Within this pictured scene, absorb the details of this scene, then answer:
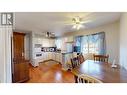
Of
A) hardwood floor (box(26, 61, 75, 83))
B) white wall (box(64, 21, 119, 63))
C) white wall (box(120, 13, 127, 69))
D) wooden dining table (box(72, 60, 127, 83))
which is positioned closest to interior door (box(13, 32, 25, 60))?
hardwood floor (box(26, 61, 75, 83))

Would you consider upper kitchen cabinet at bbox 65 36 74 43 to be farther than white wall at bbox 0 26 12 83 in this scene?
Yes

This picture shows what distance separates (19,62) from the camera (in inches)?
56.2

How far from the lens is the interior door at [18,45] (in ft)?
4.41

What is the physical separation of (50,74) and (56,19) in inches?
26.1

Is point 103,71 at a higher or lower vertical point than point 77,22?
lower

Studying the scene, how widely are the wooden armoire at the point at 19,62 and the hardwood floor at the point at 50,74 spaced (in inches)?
3.0

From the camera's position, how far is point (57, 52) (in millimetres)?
1564

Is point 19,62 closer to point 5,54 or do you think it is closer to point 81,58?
point 5,54

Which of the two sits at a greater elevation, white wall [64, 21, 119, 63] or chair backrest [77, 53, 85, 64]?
white wall [64, 21, 119, 63]

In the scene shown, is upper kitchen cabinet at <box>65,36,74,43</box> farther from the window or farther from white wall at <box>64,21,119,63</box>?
white wall at <box>64,21,119,63</box>

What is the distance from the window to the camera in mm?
1433

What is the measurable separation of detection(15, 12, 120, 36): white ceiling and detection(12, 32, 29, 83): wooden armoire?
0.13 meters

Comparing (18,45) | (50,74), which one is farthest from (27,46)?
(50,74)
